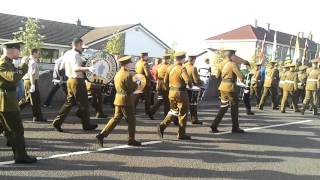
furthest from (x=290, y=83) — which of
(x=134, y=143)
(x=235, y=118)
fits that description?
(x=134, y=143)

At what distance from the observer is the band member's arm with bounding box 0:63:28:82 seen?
6883 mm

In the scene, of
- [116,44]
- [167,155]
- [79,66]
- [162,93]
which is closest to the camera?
[167,155]

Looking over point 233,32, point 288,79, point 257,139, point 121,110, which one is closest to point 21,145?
point 121,110

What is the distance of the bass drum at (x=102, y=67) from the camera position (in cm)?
1097

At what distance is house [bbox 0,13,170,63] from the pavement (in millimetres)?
30261

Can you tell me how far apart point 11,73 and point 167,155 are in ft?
9.94

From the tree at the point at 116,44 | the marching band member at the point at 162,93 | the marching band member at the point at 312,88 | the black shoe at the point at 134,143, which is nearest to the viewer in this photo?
the black shoe at the point at 134,143

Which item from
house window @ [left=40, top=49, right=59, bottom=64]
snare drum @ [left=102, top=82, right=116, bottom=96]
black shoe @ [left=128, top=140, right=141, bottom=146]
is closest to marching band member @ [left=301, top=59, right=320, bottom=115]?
snare drum @ [left=102, top=82, right=116, bottom=96]

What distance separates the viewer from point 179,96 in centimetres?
970

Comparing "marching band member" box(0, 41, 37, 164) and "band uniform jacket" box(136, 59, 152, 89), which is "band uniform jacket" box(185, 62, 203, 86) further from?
"marching band member" box(0, 41, 37, 164)

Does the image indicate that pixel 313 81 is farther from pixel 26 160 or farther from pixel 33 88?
pixel 26 160

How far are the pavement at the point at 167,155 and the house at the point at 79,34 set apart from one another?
30261 millimetres

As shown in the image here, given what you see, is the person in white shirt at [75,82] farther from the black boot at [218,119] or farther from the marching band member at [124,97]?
the black boot at [218,119]

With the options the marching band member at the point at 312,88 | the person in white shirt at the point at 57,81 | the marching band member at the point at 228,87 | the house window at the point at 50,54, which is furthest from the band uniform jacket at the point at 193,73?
the house window at the point at 50,54
